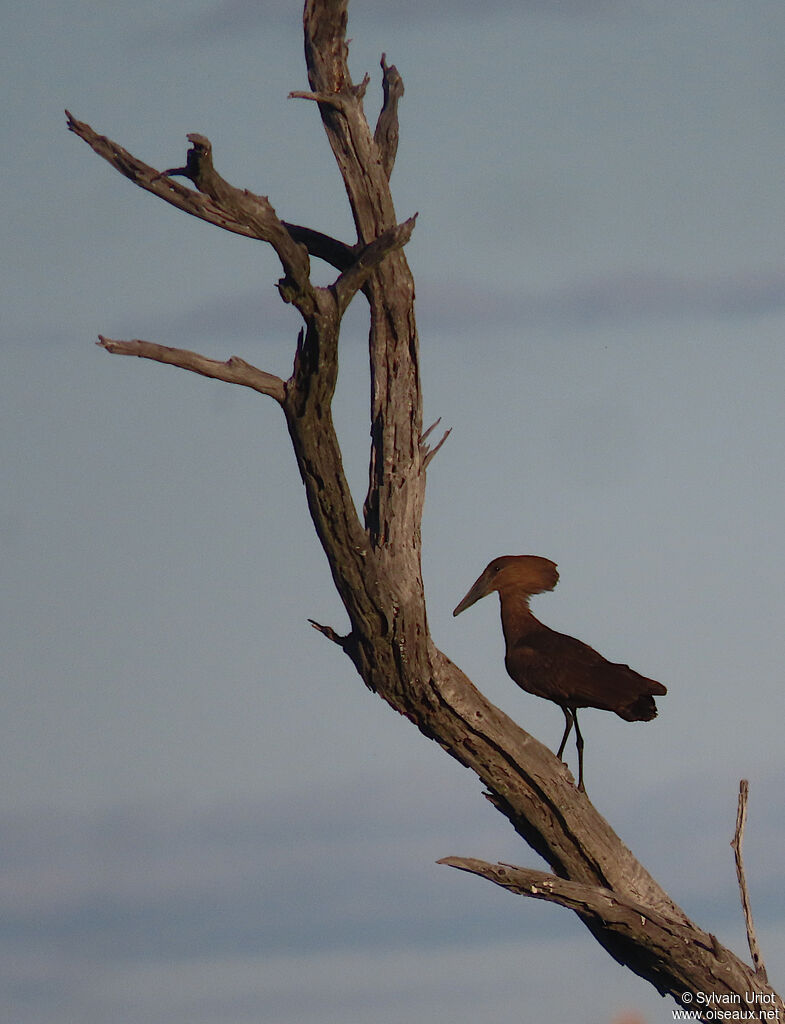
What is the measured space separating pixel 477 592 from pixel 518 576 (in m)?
0.32

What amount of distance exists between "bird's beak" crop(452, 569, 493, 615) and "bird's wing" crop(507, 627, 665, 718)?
60 centimetres

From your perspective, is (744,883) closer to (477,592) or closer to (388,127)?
(477,592)

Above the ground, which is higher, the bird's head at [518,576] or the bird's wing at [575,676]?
the bird's head at [518,576]

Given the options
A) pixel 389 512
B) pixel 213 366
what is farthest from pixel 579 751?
pixel 213 366

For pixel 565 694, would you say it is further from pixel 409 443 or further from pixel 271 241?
pixel 271 241

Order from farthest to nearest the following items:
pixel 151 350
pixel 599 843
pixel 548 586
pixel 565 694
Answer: pixel 548 586, pixel 565 694, pixel 599 843, pixel 151 350

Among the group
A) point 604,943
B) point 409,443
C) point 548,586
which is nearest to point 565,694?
point 548,586

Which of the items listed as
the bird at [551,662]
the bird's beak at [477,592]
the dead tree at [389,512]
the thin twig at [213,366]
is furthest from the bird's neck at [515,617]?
the thin twig at [213,366]

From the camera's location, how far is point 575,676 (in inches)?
399

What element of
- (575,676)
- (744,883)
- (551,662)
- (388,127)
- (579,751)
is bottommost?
(744,883)

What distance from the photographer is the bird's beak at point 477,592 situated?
35.8ft

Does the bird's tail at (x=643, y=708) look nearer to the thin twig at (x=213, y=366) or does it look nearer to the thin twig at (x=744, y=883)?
the thin twig at (x=744, y=883)

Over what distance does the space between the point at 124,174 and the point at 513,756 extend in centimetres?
399

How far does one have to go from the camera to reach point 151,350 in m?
7.86
